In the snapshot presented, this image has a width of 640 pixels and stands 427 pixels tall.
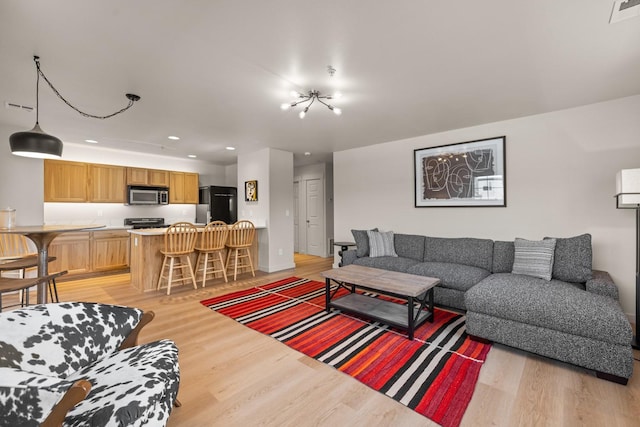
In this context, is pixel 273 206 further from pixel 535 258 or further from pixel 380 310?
pixel 535 258

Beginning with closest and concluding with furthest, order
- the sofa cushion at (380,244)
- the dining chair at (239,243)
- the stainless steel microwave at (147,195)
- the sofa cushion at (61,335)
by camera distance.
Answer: the sofa cushion at (61,335), the sofa cushion at (380,244), the dining chair at (239,243), the stainless steel microwave at (147,195)

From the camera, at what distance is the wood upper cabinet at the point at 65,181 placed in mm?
4738

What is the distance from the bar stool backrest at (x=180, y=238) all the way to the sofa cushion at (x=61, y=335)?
8.01 feet

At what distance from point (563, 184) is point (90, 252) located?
24.1ft

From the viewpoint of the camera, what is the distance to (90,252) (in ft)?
16.3

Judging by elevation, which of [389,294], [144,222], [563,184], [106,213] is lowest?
[389,294]

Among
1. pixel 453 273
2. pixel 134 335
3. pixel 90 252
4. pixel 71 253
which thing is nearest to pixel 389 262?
pixel 453 273

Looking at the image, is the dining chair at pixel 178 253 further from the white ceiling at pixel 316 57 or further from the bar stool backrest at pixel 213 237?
the white ceiling at pixel 316 57

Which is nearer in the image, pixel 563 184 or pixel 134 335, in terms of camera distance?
pixel 134 335

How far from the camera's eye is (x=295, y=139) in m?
4.61

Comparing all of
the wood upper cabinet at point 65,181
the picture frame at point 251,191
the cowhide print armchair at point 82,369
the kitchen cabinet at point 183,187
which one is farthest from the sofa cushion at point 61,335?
the kitchen cabinet at point 183,187

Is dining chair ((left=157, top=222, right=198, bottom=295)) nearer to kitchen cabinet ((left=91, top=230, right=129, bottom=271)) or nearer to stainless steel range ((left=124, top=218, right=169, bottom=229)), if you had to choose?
kitchen cabinet ((left=91, top=230, right=129, bottom=271))

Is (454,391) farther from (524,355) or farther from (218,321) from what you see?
(218,321)

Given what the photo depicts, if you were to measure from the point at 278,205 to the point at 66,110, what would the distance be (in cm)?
324
